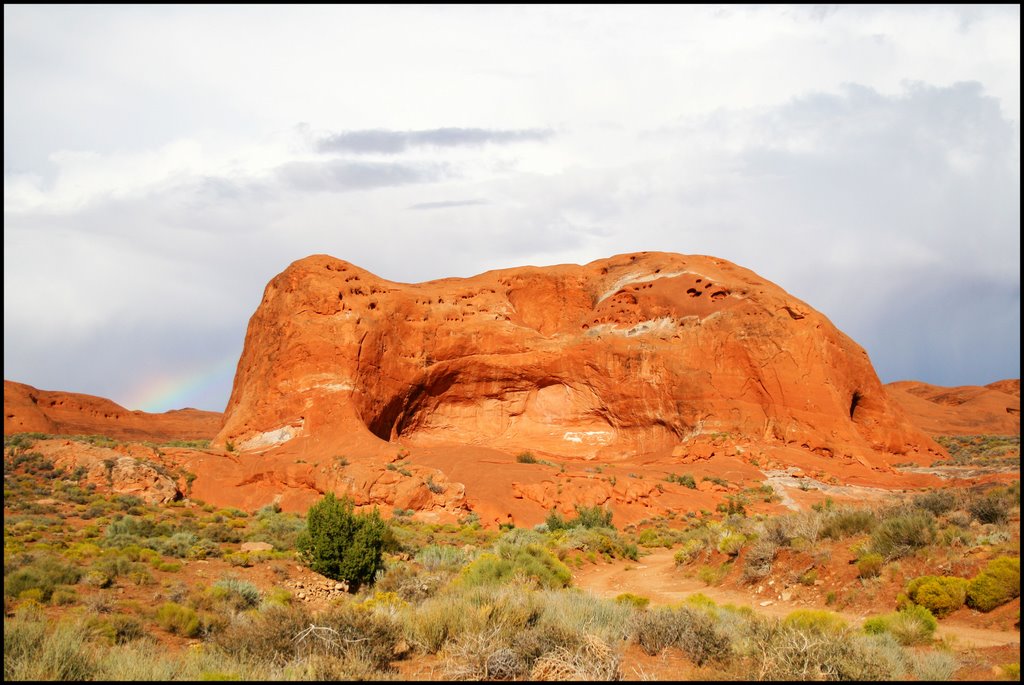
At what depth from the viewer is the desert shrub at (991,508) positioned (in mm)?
13797

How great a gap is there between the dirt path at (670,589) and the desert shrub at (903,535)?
173 cm

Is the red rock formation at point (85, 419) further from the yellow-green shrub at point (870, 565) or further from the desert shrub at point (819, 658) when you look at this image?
the desert shrub at point (819, 658)

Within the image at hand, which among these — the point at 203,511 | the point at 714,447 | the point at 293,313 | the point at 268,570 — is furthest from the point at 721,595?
the point at 293,313

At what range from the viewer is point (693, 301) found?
43906 millimetres

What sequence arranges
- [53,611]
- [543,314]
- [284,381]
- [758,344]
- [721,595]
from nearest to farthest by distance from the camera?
[53,611] < [721,595] < [284,381] < [758,344] < [543,314]

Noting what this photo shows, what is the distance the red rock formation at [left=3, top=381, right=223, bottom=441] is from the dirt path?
54768 millimetres

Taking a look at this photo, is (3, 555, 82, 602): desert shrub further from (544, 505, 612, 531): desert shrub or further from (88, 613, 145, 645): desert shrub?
(544, 505, 612, 531): desert shrub

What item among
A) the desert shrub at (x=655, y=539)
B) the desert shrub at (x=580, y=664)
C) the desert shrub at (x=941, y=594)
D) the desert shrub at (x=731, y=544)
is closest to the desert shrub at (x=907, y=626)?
the desert shrub at (x=941, y=594)

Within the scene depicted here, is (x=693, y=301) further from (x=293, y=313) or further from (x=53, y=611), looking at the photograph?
(x=53, y=611)

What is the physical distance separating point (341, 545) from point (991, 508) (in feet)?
45.1

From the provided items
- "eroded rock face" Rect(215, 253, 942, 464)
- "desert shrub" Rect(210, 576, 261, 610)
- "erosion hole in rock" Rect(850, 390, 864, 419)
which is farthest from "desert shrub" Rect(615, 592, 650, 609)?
"erosion hole in rock" Rect(850, 390, 864, 419)

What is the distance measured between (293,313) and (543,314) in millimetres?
16997

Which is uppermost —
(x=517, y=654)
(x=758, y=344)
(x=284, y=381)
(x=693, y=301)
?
(x=693, y=301)

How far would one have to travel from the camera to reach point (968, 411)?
7500cm
